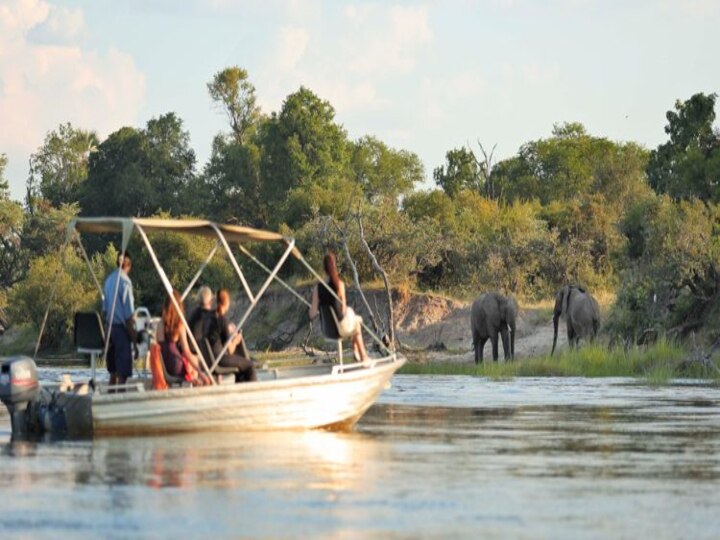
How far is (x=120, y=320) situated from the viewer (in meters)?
21.1

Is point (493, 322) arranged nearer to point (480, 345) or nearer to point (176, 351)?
point (480, 345)

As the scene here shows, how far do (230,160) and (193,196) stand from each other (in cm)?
409

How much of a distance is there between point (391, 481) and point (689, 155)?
4337 cm

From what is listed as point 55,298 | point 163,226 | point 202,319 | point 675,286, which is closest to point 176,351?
point 202,319

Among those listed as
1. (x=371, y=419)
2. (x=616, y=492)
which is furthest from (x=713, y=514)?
Answer: (x=371, y=419)

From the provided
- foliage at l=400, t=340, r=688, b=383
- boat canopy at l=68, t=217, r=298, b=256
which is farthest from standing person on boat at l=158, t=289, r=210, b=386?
foliage at l=400, t=340, r=688, b=383

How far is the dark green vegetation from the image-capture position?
44000mm

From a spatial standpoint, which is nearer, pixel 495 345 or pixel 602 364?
pixel 602 364

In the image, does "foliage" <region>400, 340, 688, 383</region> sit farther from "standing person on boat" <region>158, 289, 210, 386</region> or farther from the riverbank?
"standing person on boat" <region>158, 289, 210, 386</region>

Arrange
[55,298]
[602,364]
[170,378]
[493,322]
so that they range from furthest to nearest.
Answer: [55,298]
[493,322]
[602,364]
[170,378]

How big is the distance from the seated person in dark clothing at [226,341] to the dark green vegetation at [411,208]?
1805 cm

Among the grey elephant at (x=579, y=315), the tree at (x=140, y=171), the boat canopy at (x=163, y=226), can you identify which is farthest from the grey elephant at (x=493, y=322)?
the tree at (x=140, y=171)

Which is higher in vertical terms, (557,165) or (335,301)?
(557,165)

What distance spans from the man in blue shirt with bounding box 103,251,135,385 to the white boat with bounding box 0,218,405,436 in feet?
0.54
